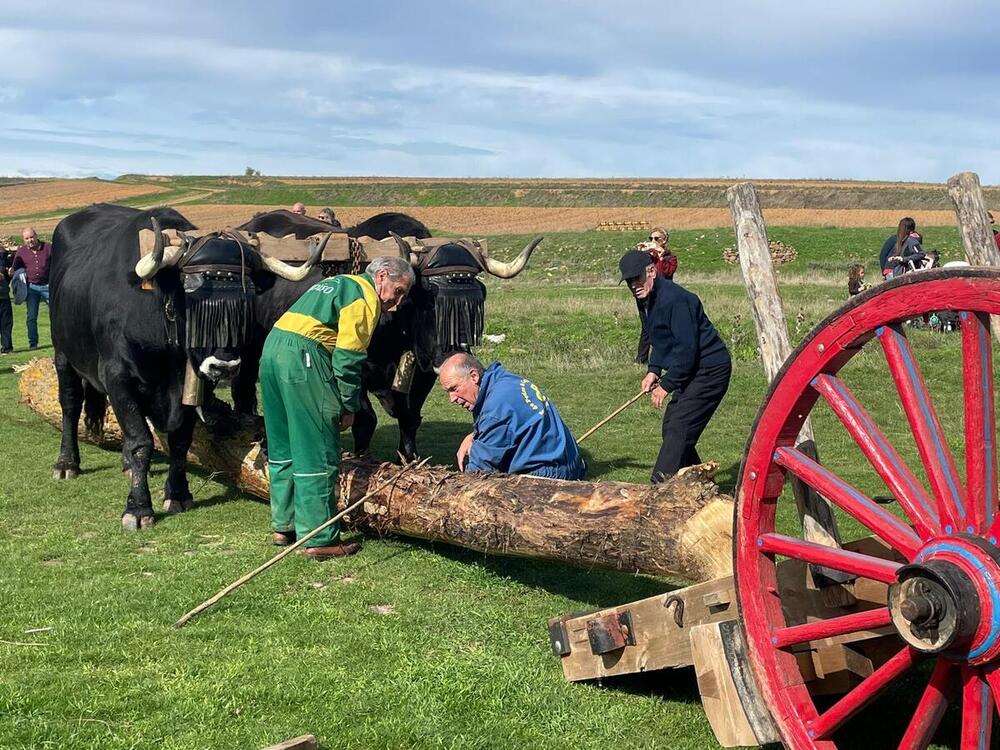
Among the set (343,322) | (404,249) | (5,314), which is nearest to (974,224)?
(343,322)

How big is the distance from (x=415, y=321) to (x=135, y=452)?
254cm

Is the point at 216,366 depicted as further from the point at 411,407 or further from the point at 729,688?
the point at 729,688

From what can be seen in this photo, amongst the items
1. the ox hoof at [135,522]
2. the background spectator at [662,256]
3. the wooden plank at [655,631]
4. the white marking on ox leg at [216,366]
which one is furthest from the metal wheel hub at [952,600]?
the background spectator at [662,256]

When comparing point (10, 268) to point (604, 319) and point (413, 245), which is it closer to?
point (604, 319)

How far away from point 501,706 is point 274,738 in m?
1.03

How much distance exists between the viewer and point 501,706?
186 inches

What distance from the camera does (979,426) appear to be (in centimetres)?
324

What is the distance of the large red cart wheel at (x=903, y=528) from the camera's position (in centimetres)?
315

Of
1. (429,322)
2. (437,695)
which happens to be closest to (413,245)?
(429,322)

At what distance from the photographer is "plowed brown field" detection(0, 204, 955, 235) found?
56.5 metres

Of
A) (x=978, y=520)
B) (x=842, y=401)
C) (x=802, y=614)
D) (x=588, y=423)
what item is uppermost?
(x=842, y=401)

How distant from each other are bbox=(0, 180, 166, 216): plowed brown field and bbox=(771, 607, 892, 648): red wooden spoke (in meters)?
83.4

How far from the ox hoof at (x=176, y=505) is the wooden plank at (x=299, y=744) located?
15.4 ft

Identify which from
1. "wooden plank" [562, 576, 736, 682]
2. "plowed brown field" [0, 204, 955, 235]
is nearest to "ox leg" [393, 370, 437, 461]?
"wooden plank" [562, 576, 736, 682]
